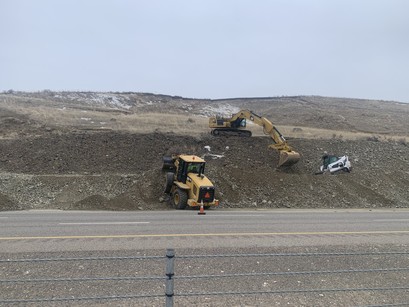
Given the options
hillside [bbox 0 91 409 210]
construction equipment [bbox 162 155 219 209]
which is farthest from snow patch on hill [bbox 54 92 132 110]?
construction equipment [bbox 162 155 219 209]

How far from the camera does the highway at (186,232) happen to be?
1089cm

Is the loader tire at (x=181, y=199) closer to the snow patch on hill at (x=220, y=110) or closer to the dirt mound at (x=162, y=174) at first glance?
the dirt mound at (x=162, y=174)

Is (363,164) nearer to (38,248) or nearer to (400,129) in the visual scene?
(38,248)

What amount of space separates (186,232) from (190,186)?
711 centimetres

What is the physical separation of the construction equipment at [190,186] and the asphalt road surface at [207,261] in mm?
2644

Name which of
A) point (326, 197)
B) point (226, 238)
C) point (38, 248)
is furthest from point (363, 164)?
point (38, 248)

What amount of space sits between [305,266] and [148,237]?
15.7 ft

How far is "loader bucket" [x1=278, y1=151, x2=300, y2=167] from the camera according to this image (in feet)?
93.1

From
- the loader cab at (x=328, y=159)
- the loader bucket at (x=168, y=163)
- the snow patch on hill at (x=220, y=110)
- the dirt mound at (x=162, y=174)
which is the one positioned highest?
the snow patch on hill at (x=220, y=110)

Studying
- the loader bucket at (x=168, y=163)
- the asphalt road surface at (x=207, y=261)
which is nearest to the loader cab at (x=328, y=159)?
the loader bucket at (x=168, y=163)

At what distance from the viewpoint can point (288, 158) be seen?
1121 inches

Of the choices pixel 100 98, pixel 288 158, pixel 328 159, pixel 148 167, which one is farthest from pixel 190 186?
pixel 100 98

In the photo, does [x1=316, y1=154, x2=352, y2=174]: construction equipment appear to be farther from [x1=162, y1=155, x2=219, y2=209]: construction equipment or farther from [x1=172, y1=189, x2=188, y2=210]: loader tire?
[x1=172, y1=189, x2=188, y2=210]: loader tire

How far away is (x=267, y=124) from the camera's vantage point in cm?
2950
